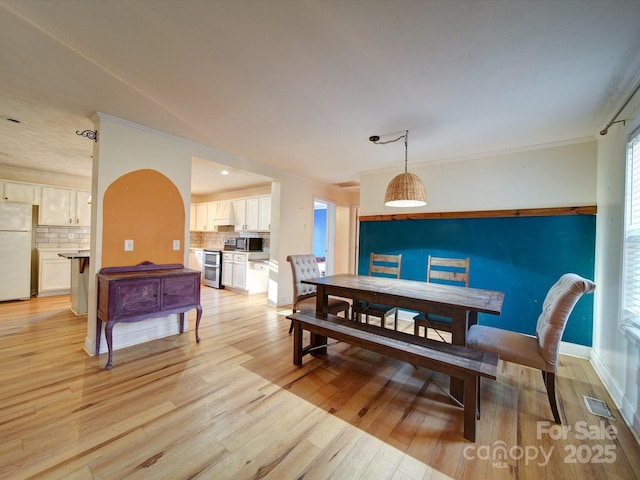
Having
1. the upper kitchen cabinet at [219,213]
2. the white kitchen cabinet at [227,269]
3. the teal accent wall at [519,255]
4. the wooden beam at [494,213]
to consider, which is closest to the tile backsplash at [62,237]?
the upper kitchen cabinet at [219,213]

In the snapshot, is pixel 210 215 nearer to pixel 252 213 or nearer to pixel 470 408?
pixel 252 213

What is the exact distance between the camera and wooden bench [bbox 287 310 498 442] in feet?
5.30

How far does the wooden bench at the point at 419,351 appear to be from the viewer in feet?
5.30

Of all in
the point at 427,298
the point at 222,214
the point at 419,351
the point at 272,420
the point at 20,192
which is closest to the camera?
the point at 272,420

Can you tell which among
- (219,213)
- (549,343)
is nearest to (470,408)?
(549,343)

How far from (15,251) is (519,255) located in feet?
24.8

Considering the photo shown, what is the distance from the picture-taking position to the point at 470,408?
1614mm

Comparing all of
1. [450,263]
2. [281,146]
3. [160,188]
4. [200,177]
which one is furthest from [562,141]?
[200,177]

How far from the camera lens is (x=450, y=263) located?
3.03m

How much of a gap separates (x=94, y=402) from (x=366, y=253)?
3.64 metres

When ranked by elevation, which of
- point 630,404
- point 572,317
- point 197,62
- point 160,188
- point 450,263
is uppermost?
point 197,62

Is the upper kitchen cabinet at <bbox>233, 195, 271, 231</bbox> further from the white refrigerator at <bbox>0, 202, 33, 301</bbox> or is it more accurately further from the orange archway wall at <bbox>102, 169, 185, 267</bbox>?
the white refrigerator at <bbox>0, 202, 33, 301</bbox>

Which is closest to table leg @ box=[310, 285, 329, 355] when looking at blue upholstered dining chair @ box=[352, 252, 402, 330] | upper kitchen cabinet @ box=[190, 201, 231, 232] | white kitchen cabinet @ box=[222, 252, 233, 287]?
blue upholstered dining chair @ box=[352, 252, 402, 330]

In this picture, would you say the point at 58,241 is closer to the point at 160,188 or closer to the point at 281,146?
the point at 160,188
